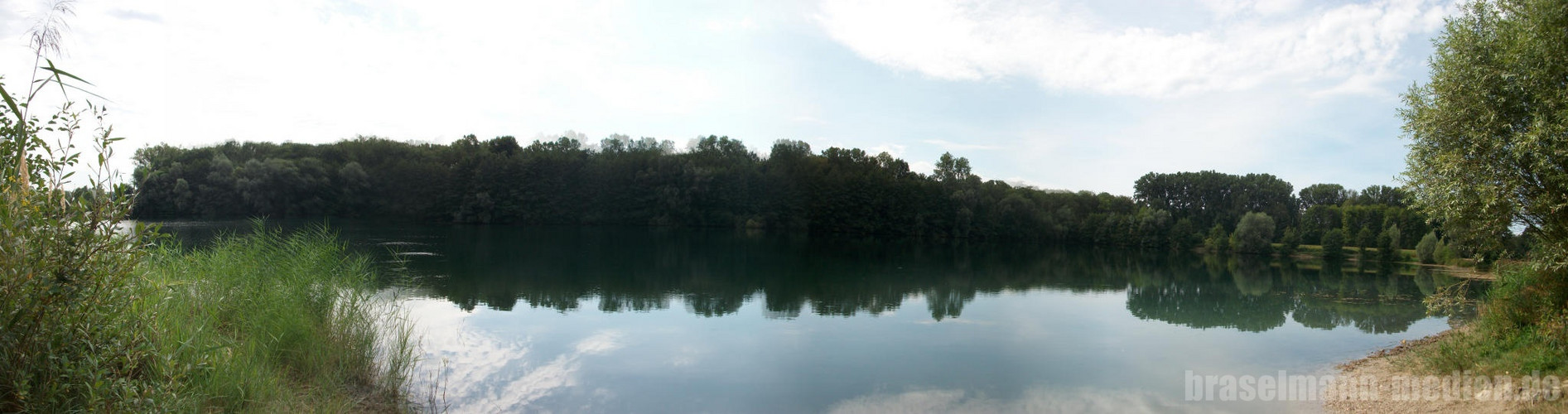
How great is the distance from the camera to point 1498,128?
9.98 meters

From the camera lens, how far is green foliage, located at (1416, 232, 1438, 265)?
168ft

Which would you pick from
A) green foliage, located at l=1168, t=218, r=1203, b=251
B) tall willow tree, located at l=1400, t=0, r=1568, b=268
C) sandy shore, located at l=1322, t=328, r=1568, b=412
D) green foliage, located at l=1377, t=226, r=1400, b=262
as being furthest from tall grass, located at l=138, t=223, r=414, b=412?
green foliage, located at l=1168, t=218, r=1203, b=251

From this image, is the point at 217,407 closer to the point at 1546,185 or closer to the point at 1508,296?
the point at 1546,185

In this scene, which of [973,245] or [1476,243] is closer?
[1476,243]

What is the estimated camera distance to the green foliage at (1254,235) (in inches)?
2552

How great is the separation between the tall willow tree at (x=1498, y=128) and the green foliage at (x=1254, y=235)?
62.4m

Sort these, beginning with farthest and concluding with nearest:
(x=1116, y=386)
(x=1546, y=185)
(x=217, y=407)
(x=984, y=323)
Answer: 1. (x=984, y=323)
2. (x=1116, y=386)
3. (x=1546, y=185)
4. (x=217, y=407)

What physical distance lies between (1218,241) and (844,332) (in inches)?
2624

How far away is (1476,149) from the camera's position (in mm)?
10180

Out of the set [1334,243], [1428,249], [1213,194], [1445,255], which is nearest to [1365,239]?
[1334,243]

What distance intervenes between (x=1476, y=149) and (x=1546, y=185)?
0.89 meters

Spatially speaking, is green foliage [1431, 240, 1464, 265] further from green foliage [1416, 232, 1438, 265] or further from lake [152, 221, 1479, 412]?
lake [152, 221, 1479, 412]

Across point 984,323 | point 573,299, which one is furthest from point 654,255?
point 984,323

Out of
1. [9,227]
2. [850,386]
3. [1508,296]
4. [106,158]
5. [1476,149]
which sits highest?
[1476,149]
